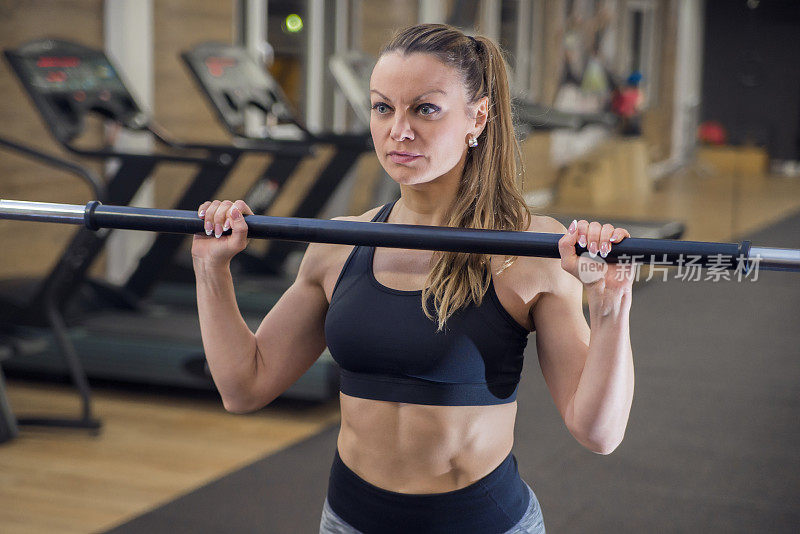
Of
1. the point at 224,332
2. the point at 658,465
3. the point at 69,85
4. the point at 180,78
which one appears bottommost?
the point at 658,465

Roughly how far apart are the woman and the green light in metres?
5.53

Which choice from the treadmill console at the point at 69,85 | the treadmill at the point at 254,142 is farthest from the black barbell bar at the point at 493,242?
the treadmill at the point at 254,142

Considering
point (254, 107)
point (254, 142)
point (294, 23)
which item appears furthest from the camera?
point (294, 23)

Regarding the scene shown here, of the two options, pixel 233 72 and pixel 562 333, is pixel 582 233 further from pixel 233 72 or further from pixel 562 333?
pixel 233 72

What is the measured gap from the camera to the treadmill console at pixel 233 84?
14.5 ft

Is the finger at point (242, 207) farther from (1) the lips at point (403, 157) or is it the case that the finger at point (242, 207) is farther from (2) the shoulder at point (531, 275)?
(2) the shoulder at point (531, 275)

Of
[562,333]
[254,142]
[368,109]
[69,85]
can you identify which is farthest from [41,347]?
[562,333]

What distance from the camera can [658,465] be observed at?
315 centimetres

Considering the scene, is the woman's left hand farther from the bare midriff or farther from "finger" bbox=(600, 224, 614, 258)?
the bare midriff

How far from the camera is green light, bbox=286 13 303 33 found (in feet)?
21.8

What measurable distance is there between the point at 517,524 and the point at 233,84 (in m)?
3.62

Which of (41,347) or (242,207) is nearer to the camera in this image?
(242,207)

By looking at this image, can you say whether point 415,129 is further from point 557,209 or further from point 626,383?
point 557,209

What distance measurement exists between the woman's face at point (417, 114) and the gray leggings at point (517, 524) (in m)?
0.48
